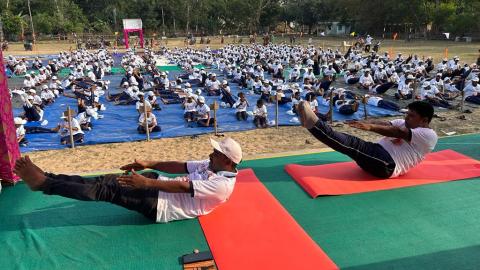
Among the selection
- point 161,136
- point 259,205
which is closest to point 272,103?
point 161,136

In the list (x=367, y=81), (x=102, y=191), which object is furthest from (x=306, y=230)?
(x=367, y=81)

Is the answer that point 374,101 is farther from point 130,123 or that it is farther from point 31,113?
point 31,113

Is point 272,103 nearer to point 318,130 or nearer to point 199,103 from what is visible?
point 199,103

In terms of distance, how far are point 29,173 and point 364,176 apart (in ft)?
11.3

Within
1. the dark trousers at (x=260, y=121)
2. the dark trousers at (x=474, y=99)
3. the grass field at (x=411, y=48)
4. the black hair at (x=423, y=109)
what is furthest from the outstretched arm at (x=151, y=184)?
the grass field at (x=411, y=48)

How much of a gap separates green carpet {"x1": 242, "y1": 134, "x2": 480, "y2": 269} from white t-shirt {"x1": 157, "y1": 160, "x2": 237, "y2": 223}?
80cm

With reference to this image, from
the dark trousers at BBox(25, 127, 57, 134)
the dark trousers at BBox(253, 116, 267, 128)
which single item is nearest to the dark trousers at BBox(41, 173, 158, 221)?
the dark trousers at BBox(253, 116, 267, 128)

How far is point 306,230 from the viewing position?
3402 millimetres

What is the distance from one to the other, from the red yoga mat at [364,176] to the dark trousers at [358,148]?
0.19 meters

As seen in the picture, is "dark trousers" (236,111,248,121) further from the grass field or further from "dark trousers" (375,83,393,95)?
the grass field

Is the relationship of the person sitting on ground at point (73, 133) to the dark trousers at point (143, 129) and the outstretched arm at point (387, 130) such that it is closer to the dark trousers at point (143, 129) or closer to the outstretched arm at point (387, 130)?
the dark trousers at point (143, 129)

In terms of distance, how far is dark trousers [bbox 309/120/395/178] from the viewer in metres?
4.07

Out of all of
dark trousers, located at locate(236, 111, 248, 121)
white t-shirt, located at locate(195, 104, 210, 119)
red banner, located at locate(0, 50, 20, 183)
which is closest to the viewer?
red banner, located at locate(0, 50, 20, 183)

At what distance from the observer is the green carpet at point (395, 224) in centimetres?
298
